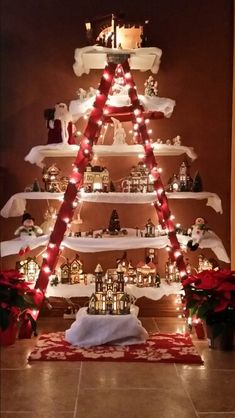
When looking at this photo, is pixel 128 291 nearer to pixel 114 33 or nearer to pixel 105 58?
pixel 105 58

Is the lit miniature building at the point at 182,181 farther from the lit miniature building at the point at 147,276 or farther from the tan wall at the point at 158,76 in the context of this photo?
the lit miniature building at the point at 147,276

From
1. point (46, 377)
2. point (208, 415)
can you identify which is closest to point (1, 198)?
point (46, 377)

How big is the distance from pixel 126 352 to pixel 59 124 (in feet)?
5.45

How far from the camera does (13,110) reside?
3.94 meters

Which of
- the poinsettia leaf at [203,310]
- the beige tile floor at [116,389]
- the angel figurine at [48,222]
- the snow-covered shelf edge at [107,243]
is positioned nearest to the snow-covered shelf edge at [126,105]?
the angel figurine at [48,222]

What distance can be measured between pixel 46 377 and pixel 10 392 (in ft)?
0.81

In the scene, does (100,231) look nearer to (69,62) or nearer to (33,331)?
(33,331)

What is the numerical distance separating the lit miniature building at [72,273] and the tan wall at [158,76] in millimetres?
740

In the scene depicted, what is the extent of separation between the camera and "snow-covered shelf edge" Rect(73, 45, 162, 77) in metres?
3.51

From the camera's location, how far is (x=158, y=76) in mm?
3932

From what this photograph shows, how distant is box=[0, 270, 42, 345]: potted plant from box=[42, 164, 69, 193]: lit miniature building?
29.4 inches

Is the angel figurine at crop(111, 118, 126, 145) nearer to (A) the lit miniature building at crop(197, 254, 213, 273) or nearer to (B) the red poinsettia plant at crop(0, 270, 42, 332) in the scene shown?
(A) the lit miniature building at crop(197, 254, 213, 273)

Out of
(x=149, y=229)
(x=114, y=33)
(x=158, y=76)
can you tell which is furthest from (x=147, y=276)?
(x=114, y=33)

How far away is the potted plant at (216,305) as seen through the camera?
119 inches
